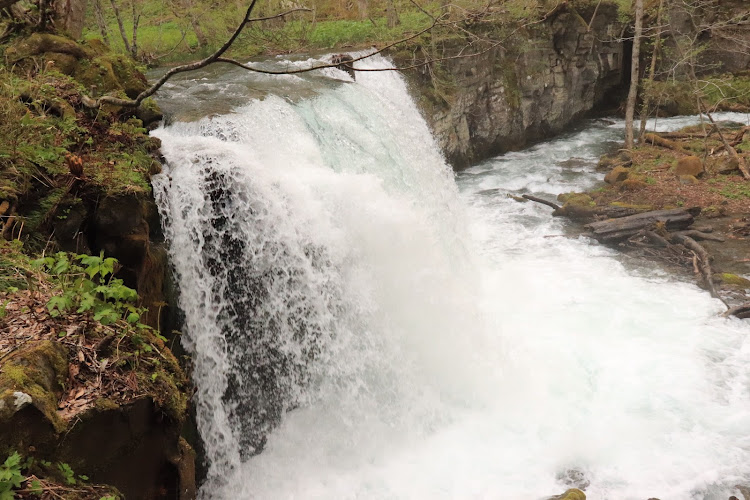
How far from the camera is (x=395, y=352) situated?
6.28 metres

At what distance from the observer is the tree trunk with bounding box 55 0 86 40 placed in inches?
270

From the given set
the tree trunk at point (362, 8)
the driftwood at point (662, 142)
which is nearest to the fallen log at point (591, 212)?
the driftwood at point (662, 142)

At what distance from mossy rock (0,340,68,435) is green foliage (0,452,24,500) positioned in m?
0.20

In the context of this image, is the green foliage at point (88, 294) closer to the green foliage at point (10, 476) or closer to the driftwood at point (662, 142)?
the green foliage at point (10, 476)

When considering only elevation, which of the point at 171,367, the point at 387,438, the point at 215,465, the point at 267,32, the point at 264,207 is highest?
the point at 267,32

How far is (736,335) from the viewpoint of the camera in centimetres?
682

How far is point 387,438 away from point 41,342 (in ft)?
12.7

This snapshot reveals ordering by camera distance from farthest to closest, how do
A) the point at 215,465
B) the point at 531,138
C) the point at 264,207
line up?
the point at 531,138, the point at 264,207, the point at 215,465

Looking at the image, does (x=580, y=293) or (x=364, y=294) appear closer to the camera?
(x=364, y=294)

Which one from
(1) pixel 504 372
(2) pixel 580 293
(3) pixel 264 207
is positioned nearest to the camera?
(3) pixel 264 207

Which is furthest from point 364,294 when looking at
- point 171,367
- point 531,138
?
point 531,138

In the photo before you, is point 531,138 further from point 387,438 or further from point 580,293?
point 387,438

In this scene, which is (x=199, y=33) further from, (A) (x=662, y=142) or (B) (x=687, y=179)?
(B) (x=687, y=179)

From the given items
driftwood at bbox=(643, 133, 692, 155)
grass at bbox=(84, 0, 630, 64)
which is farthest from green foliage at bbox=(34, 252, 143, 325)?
driftwood at bbox=(643, 133, 692, 155)
